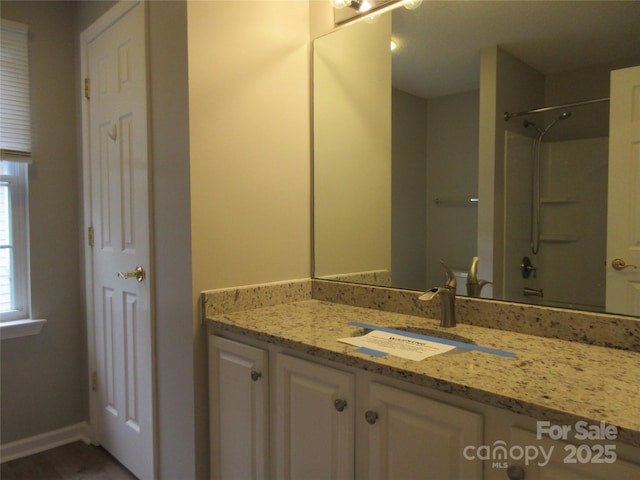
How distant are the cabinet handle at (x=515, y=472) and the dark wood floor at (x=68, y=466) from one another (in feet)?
5.98

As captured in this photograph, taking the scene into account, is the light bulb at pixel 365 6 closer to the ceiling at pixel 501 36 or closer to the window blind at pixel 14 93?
the ceiling at pixel 501 36

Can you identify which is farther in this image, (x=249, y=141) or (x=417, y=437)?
(x=249, y=141)

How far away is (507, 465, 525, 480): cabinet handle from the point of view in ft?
2.77

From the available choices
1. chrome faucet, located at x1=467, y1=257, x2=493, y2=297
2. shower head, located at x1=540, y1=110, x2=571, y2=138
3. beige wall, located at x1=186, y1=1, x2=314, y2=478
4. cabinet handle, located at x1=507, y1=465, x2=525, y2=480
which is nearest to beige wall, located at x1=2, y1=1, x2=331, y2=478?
beige wall, located at x1=186, y1=1, x2=314, y2=478

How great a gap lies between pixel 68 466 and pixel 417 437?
2.00 metres

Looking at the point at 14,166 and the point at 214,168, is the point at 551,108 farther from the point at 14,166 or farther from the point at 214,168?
the point at 14,166

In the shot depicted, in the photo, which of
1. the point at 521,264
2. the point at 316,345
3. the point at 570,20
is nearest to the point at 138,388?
the point at 316,345

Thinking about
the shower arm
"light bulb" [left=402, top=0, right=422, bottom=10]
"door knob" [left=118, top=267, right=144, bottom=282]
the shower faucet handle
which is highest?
"light bulb" [left=402, top=0, right=422, bottom=10]

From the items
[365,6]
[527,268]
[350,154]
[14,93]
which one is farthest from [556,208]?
[14,93]

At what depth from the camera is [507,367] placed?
3.31 feet

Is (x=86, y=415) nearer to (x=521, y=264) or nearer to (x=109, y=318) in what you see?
(x=109, y=318)

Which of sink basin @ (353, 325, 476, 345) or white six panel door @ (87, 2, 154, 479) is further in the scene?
white six panel door @ (87, 2, 154, 479)

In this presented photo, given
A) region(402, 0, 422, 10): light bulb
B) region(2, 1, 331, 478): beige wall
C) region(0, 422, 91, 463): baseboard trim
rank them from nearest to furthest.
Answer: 1. region(2, 1, 331, 478): beige wall
2. region(402, 0, 422, 10): light bulb
3. region(0, 422, 91, 463): baseboard trim

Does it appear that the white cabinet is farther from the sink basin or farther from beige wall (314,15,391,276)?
beige wall (314,15,391,276)
